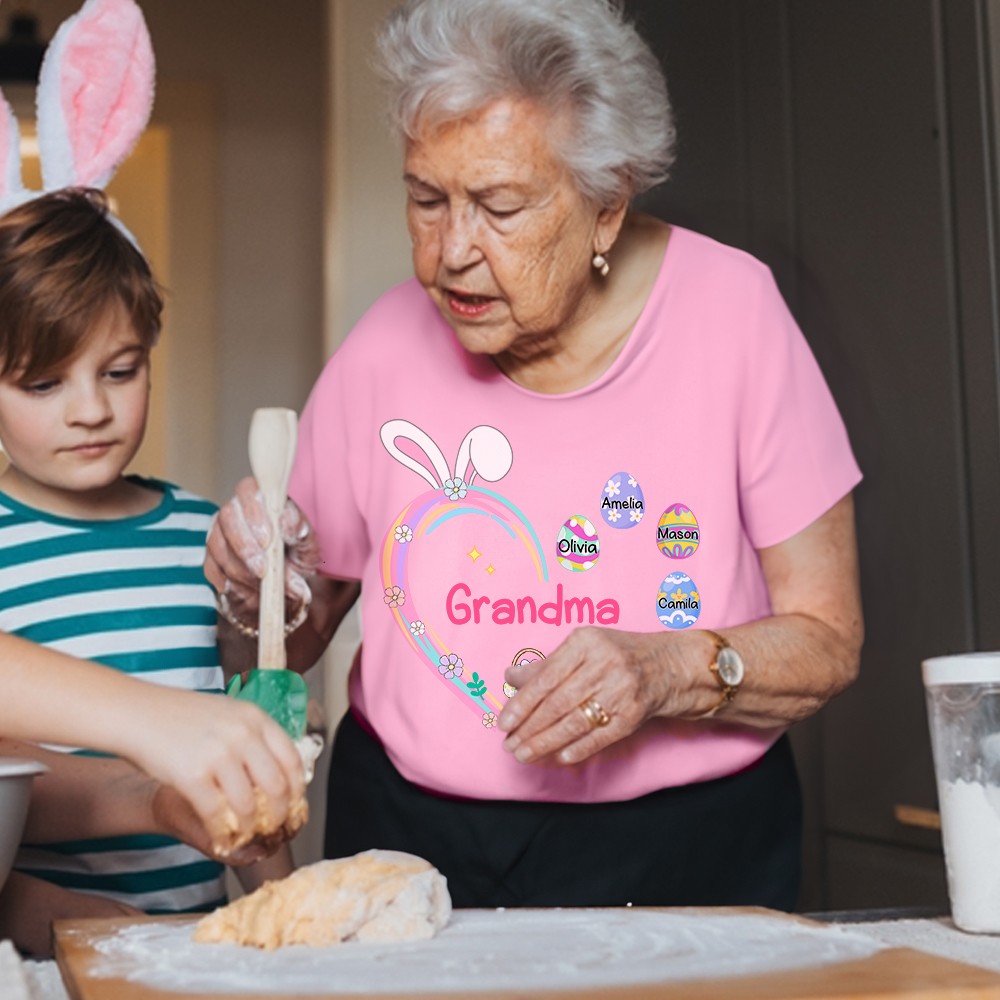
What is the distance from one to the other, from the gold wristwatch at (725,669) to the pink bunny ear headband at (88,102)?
32.0 inches

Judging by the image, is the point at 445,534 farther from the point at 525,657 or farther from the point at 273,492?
the point at 273,492

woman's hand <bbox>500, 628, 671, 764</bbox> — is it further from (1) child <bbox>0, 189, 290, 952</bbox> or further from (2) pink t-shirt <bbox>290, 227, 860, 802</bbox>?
(1) child <bbox>0, 189, 290, 952</bbox>

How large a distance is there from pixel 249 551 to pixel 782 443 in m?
0.51

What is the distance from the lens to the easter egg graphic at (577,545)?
1320 millimetres

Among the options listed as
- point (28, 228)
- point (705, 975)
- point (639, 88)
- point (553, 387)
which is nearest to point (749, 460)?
point (553, 387)

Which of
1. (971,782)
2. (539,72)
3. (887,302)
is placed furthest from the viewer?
(887,302)

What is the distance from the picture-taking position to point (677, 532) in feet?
4.35

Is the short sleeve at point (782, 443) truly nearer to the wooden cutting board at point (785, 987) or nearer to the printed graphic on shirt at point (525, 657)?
the printed graphic on shirt at point (525, 657)

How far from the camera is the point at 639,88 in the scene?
1.37 metres

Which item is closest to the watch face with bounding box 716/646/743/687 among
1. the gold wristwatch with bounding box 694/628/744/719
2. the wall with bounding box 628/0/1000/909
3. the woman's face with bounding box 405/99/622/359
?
the gold wristwatch with bounding box 694/628/744/719

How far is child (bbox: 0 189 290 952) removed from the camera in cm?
136

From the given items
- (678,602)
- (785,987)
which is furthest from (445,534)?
(785,987)

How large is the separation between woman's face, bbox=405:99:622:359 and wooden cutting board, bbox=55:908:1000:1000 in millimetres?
681

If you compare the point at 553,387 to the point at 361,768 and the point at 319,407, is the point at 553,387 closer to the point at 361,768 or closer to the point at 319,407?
the point at 319,407
